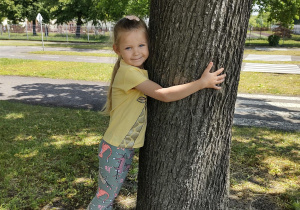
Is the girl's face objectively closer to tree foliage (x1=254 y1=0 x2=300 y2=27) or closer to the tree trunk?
the tree trunk

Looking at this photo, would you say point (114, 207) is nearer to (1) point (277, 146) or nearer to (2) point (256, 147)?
(2) point (256, 147)

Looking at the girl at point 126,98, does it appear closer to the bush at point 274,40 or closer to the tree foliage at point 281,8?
the tree foliage at point 281,8

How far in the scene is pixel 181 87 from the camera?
191 cm

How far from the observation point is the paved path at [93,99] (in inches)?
238

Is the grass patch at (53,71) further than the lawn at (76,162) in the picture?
Yes

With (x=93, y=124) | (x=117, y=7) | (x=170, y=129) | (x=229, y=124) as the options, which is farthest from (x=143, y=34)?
(x=117, y=7)

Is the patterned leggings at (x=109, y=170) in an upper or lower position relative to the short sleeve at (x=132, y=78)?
lower

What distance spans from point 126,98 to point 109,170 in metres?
0.55

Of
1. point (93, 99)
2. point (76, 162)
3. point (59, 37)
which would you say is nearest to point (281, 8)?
point (93, 99)

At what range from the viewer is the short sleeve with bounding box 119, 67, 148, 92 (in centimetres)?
201

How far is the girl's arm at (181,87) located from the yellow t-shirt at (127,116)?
0.42ft

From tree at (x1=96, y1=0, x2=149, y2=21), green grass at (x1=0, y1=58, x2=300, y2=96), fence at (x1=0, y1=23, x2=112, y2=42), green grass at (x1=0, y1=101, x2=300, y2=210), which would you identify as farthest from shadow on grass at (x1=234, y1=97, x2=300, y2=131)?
fence at (x1=0, y1=23, x2=112, y2=42)

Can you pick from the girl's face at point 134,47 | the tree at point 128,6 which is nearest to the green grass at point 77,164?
the girl's face at point 134,47

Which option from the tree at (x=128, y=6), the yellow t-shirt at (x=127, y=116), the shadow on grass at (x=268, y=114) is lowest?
the shadow on grass at (x=268, y=114)
